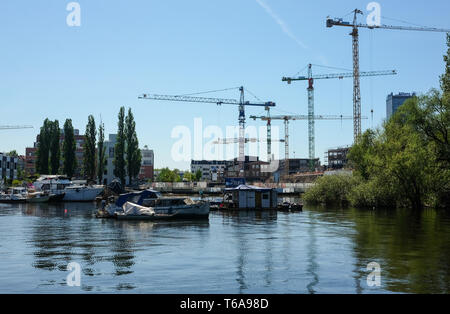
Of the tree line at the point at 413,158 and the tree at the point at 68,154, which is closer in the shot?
the tree line at the point at 413,158

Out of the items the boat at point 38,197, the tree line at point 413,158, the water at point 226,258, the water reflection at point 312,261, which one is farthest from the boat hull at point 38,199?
the water reflection at point 312,261

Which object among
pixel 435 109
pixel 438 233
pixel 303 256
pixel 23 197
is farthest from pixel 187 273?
pixel 23 197

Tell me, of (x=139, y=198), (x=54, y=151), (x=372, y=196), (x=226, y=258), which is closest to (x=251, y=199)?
(x=139, y=198)

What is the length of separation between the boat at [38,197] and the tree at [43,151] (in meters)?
28.9

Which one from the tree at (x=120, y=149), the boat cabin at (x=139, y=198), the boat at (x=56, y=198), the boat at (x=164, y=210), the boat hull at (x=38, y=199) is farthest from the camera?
the tree at (x=120, y=149)

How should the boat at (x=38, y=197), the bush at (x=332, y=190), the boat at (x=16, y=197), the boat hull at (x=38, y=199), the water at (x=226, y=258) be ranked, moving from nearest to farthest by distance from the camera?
the water at (x=226, y=258)
the bush at (x=332, y=190)
the boat hull at (x=38, y=199)
the boat at (x=38, y=197)
the boat at (x=16, y=197)

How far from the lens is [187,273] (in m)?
27.8

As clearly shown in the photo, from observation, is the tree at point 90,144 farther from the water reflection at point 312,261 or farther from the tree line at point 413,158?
the water reflection at point 312,261

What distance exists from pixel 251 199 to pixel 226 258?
167ft

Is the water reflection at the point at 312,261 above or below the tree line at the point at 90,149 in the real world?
below

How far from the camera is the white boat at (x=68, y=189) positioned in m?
128

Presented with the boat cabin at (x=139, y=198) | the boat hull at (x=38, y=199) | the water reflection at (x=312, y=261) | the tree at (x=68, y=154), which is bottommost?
the boat hull at (x=38, y=199)
